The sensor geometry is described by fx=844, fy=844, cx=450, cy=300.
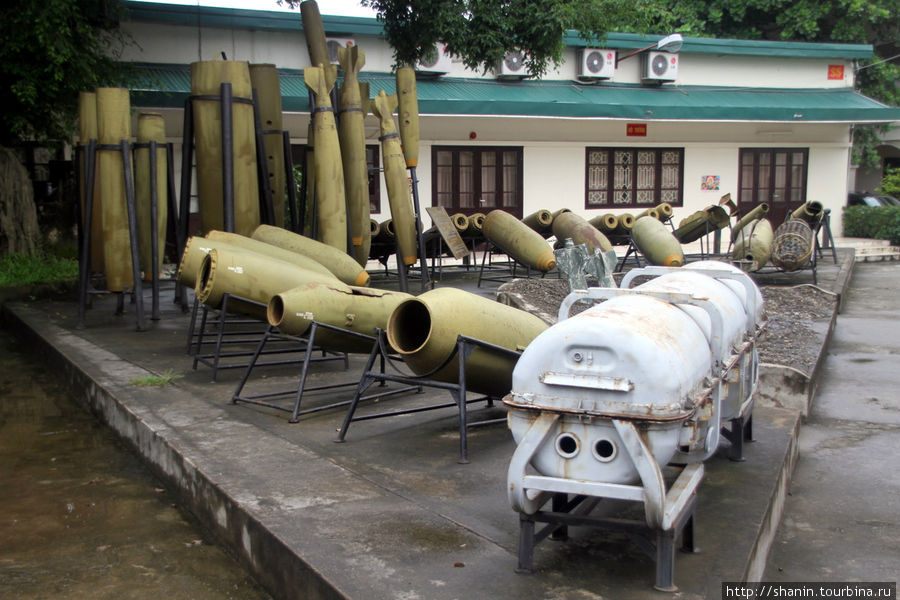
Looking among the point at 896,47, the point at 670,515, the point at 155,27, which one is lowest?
the point at 670,515

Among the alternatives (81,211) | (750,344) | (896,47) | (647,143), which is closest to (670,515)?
(750,344)

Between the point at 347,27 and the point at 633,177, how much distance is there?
7250mm

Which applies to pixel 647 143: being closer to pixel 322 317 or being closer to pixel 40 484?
pixel 322 317

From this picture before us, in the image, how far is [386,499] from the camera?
3551mm

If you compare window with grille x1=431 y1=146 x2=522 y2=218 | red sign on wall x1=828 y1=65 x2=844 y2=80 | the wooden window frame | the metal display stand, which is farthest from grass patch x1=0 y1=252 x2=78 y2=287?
red sign on wall x1=828 y1=65 x2=844 y2=80

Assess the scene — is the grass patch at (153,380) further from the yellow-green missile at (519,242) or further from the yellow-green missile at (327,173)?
the yellow-green missile at (519,242)

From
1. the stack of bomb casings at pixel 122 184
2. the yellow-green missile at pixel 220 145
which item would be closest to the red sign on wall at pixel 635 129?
the yellow-green missile at pixel 220 145

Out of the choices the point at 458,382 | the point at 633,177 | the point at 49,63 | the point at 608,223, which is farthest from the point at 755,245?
the point at 49,63

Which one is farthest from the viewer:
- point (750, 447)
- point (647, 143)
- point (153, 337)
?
point (647, 143)

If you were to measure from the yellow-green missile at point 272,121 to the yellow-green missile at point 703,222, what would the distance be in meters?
7.13

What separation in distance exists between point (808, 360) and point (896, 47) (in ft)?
72.8

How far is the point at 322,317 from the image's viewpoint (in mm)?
5281

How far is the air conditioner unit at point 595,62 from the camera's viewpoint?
18.1 m

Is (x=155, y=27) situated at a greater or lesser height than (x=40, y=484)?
greater
